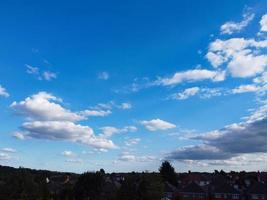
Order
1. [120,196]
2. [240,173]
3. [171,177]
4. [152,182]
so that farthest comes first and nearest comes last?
[240,173], [171,177], [120,196], [152,182]

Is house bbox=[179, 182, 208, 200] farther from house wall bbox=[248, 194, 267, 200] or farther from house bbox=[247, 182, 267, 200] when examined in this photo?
house bbox=[247, 182, 267, 200]

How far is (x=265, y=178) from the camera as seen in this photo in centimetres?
13538

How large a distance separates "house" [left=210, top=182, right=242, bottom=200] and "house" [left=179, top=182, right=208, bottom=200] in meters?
2.15

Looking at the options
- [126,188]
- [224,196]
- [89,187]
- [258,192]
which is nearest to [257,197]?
[258,192]

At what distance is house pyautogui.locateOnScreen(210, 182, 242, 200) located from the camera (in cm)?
9612

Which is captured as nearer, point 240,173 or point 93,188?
point 93,188

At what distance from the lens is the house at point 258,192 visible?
91.9 metres

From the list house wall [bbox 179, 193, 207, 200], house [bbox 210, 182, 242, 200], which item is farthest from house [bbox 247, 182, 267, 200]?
house wall [bbox 179, 193, 207, 200]

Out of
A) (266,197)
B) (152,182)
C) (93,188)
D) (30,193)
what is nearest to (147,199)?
(152,182)

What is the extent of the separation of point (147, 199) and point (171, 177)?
6717 cm

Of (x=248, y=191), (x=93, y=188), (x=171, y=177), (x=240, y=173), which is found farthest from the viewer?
(x=240, y=173)

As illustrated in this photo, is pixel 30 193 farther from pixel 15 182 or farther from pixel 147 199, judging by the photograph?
pixel 147 199

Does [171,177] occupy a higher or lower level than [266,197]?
higher

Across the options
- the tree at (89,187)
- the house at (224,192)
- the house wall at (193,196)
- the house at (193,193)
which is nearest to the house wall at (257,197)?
the house at (224,192)
